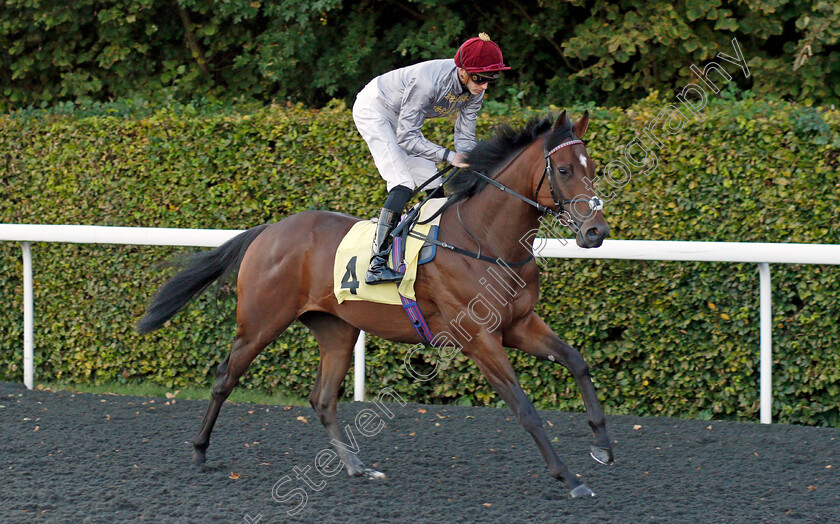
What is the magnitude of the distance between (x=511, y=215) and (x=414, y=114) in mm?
669

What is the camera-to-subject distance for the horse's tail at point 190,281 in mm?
4676

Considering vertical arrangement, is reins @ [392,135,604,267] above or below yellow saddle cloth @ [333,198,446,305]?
above

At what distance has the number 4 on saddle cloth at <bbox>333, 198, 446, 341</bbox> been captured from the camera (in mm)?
4004

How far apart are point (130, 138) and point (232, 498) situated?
3340mm

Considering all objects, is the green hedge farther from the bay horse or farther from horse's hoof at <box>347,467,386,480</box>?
horse's hoof at <box>347,467,386,480</box>

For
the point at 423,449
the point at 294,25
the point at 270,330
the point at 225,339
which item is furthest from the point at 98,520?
the point at 294,25

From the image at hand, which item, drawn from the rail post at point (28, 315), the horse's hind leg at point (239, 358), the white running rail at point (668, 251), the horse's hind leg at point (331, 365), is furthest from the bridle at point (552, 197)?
the rail post at point (28, 315)

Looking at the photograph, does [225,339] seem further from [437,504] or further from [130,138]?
[437,504]

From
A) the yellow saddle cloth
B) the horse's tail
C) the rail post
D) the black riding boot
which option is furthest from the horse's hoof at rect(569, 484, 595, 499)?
the rail post

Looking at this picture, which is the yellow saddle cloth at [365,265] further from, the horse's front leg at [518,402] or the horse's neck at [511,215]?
the horse's front leg at [518,402]

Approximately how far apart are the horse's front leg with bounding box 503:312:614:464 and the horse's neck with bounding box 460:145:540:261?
0.35 m

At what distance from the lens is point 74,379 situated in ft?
21.0

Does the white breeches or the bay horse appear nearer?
the bay horse

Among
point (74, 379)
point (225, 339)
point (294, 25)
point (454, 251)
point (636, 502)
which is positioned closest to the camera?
point (636, 502)
